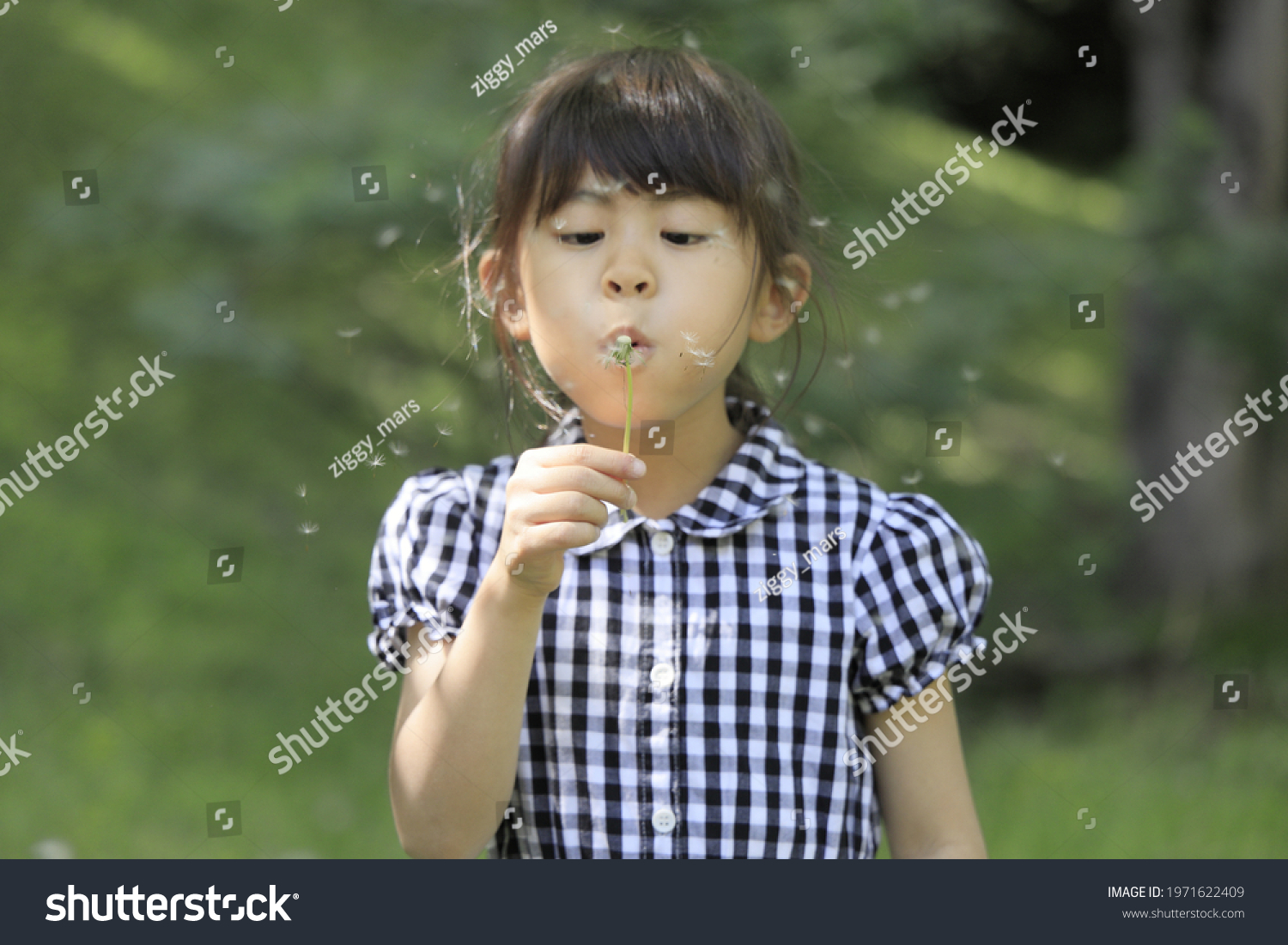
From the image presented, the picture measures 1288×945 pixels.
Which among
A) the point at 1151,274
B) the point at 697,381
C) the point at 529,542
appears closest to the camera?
the point at 529,542

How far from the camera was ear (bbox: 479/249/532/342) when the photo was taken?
115cm

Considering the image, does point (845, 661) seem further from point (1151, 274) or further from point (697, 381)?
point (1151, 274)

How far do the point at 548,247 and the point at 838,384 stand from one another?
1.30 meters

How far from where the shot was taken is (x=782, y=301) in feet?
3.92

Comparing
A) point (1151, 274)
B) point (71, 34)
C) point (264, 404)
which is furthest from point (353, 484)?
point (1151, 274)

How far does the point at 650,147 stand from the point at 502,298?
0.21m

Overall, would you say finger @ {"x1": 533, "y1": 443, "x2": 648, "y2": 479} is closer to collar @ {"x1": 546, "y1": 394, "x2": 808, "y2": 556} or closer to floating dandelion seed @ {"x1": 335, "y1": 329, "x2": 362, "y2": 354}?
collar @ {"x1": 546, "y1": 394, "x2": 808, "y2": 556}

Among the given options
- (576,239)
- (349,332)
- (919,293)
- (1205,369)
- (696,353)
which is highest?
(349,332)

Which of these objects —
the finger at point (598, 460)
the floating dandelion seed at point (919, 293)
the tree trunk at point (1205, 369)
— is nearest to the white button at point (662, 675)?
the finger at point (598, 460)

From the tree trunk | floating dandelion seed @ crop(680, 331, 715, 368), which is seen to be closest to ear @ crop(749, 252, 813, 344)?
floating dandelion seed @ crop(680, 331, 715, 368)

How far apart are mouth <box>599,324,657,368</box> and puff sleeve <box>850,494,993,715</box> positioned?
0.31m

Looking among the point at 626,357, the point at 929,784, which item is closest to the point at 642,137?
the point at 626,357

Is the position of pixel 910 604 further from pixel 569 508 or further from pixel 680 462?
pixel 569 508

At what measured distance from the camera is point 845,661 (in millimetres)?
1146
